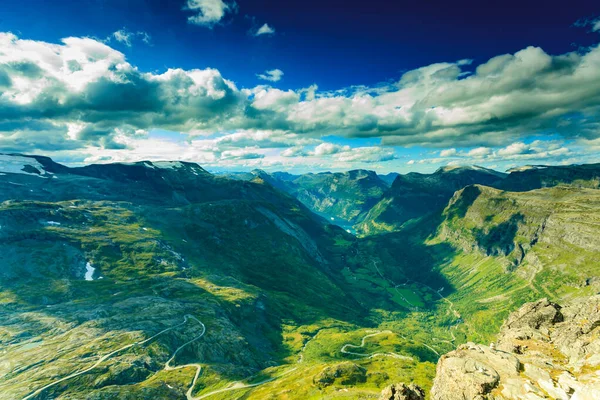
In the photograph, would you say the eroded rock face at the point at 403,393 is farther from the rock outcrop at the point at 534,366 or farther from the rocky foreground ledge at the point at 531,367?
the rock outcrop at the point at 534,366

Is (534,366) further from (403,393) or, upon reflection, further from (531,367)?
(403,393)

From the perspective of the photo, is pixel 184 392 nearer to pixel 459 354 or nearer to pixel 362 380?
pixel 362 380

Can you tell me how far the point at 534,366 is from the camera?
5194 cm

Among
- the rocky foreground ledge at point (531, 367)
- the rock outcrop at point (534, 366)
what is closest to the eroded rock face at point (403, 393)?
the rocky foreground ledge at point (531, 367)

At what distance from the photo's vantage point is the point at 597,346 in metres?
52.9

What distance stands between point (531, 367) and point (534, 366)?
752 mm

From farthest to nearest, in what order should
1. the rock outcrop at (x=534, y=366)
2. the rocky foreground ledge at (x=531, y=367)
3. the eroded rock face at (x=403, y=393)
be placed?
the eroded rock face at (x=403, y=393) → the rocky foreground ledge at (x=531, y=367) → the rock outcrop at (x=534, y=366)

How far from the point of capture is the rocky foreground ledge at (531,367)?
44.5 meters

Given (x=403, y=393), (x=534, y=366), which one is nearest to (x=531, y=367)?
(x=534, y=366)

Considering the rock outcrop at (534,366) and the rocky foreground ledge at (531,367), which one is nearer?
the rock outcrop at (534,366)

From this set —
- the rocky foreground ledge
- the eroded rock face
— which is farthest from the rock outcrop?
the eroded rock face

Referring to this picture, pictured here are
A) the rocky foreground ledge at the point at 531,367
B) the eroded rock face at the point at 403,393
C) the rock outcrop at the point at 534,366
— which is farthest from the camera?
the eroded rock face at the point at 403,393

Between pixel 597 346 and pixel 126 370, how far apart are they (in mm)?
232706

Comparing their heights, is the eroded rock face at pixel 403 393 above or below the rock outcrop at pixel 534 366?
below
